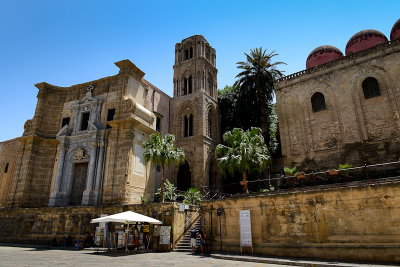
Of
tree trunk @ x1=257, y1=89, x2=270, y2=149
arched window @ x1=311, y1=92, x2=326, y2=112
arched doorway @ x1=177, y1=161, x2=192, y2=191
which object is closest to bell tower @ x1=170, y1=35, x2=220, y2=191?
arched doorway @ x1=177, y1=161, x2=192, y2=191

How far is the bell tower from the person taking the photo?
27.7 m

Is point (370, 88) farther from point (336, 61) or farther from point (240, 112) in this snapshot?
point (240, 112)

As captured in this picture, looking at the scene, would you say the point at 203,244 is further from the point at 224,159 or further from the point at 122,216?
the point at 224,159

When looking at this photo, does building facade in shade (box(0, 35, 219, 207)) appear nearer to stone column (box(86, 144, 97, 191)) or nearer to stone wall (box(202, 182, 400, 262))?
stone column (box(86, 144, 97, 191))

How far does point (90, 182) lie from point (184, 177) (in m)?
10.8

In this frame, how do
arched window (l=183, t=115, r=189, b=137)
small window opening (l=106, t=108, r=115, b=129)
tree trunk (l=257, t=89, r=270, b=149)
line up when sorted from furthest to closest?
1. arched window (l=183, t=115, r=189, b=137)
2. tree trunk (l=257, t=89, r=270, b=149)
3. small window opening (l=106, t=108, r=115, b=129)

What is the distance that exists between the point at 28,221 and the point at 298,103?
81.2ft

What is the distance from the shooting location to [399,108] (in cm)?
2006

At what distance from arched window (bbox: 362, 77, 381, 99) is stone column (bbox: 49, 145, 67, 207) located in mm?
26050

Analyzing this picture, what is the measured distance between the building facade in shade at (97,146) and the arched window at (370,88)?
15.2 m

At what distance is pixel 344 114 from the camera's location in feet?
73.4

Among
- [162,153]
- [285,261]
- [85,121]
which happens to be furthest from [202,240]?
[85,121]

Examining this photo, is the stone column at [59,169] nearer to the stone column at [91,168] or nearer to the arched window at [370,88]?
the stone column at [91,168]

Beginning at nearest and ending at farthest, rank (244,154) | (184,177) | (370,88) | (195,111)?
(244,154) < (370,88) < (184,177) < (195,111)
